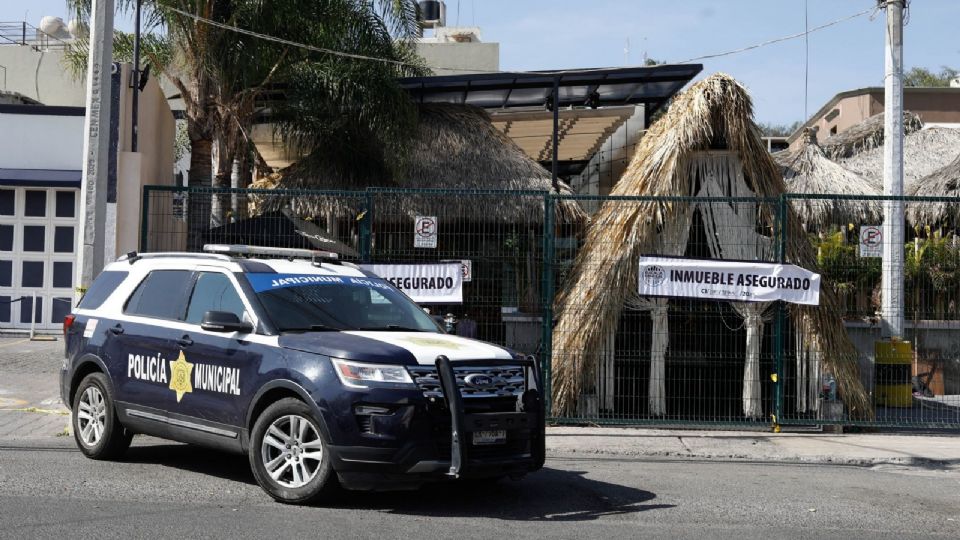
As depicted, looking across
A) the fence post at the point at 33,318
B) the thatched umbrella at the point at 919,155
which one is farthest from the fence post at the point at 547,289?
the thatched umbrella at the point at 919,155

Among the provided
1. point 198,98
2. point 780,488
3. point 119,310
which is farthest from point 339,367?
point 198,98

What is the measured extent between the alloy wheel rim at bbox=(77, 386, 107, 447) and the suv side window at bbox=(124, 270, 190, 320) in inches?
31.6

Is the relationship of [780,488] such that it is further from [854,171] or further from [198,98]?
[854,171]

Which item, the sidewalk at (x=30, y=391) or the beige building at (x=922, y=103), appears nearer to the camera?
the sidewalk at (x=30, y=391)

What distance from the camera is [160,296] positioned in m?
8.70

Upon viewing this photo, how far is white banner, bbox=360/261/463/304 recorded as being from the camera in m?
11.7

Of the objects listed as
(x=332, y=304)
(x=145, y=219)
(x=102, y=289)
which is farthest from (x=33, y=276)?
(x=332, y=304)

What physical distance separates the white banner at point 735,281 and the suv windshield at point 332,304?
3802 mm

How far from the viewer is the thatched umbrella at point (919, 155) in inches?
1040

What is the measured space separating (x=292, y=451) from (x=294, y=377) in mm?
535

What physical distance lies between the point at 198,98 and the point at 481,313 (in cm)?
849

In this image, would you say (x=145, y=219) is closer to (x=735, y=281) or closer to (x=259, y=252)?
(x=259, y=252)

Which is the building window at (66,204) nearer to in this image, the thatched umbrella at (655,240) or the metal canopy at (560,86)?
the metal canopy at (560,86)

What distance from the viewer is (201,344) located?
801cm
